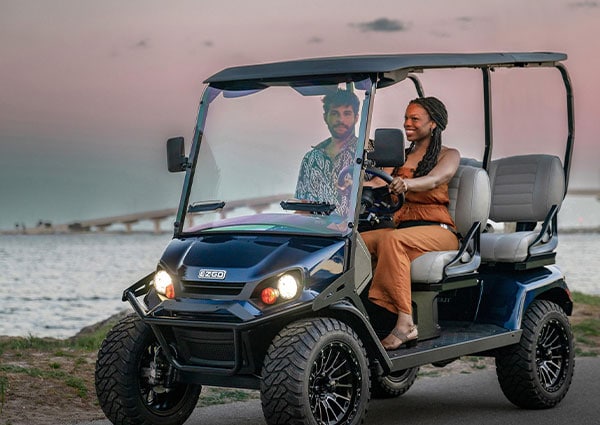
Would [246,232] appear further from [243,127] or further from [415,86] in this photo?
[415,86]

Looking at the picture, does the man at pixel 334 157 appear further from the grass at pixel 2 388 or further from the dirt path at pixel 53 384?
the grass at pixel 2 388

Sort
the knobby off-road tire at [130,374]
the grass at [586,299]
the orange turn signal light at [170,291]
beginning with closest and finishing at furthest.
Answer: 1. the orange turn signal light at [170,291]
2. the knobby off-road tire at [130,374]
3. the grass at [586,299]

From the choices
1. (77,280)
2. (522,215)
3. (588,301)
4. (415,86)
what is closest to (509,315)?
(522,215)

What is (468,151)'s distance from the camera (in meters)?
9.73

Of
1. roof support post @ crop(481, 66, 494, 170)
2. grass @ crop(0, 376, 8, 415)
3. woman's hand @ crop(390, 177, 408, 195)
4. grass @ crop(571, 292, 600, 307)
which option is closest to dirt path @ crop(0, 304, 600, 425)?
grass @ crop(0, 376, 8, 415)

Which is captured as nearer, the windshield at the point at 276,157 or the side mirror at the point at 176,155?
the windshield at the point at 276,157

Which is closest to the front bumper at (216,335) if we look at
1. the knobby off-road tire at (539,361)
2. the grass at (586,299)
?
the knobby off-road tire at (539,361)

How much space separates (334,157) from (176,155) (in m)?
1.01

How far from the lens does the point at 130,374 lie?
25.7 ft

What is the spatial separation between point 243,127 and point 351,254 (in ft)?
4.24

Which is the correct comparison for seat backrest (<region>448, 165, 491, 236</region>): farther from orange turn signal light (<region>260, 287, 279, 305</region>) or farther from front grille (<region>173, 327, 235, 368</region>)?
front grille (<region>173, 327, 235, 368</region>)

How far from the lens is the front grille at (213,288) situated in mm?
7352

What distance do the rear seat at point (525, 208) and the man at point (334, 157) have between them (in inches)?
83.3

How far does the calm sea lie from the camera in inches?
881
